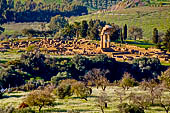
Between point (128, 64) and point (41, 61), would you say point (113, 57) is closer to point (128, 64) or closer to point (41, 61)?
point (128, 64)

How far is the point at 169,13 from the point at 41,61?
A: 9604 centimetres

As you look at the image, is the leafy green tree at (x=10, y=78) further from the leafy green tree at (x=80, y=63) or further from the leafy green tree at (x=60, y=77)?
the leafy green tree at (x=80, y=63)

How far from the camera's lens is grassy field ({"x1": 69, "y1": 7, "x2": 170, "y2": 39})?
135 m

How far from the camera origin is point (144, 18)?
149250mm

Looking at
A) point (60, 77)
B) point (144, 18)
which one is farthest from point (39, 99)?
point (144, 18)

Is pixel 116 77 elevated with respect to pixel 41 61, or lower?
lower

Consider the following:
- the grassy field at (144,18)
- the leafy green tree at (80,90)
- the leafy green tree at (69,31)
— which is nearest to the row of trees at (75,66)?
the leafy green tree at (80,90)

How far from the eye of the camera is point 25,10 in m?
172

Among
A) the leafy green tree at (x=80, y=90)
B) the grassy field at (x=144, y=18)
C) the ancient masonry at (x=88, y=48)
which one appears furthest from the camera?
the grassy field at (x=144, y=18)

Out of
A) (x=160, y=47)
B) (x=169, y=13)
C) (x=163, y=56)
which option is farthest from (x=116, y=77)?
(x=169, y=13)

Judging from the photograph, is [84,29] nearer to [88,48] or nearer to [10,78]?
[88,48]

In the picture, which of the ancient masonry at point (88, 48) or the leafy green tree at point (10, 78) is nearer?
the leafy green tree at point (10, 78)

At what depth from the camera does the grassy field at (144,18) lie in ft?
445

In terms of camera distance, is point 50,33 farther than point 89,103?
Yes
